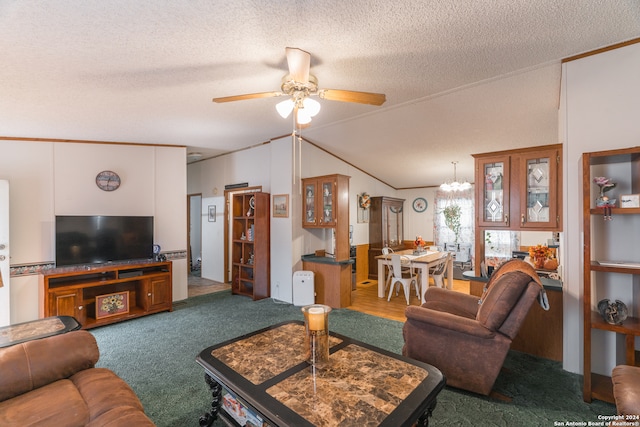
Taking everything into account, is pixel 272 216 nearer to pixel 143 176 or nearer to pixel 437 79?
pixel 143 176

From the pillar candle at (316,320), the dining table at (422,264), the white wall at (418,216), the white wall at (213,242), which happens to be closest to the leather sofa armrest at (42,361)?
the pillar candle at (316,320)

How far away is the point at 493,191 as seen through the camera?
291 cm

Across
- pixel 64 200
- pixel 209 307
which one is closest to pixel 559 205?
pixel 209 307

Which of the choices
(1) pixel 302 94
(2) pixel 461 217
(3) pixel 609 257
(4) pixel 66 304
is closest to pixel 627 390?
(3) pixel 609 257

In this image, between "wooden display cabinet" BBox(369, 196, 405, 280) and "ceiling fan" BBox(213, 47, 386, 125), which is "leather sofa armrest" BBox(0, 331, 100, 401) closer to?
"ceiling fan" BBox(213, 47, 386, 125)

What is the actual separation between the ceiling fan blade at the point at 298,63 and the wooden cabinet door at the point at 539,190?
2173mm

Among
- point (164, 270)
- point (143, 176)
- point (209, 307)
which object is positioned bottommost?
point (209, 307)

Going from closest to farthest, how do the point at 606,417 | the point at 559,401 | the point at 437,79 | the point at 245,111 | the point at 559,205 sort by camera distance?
the point at 606,417
the point at 559,401
the point at 559,205
the point at 437,79
the point at 245,111

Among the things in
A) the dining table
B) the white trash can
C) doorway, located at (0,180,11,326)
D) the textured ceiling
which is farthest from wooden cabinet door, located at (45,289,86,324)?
the dining table

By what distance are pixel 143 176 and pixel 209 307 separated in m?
2.30

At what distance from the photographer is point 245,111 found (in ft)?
11.1

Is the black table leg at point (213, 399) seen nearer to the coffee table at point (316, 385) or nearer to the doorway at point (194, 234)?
the coffee table at point (316, 385)

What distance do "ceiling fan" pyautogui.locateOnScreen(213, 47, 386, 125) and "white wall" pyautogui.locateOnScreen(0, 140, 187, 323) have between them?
10.1 feet

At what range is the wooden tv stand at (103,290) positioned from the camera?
3367 mm
